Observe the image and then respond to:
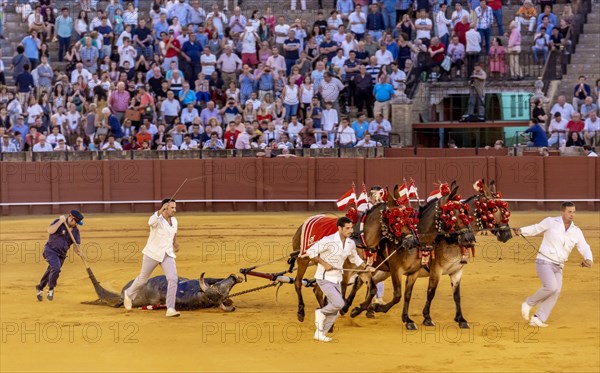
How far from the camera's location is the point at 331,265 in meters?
15.4

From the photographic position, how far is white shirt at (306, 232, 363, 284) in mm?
15475

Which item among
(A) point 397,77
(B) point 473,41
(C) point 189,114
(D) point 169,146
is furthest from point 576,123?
(D) point 169,146

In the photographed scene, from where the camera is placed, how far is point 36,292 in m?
19.4

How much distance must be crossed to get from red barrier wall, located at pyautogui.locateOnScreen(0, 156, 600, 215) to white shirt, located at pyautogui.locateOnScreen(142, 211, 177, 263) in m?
12.5

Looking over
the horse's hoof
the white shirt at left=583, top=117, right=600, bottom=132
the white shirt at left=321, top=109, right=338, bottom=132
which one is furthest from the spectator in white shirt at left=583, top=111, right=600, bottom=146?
the horse's hoof

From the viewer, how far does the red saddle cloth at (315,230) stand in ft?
52.5

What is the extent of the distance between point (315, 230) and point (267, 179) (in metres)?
13.8

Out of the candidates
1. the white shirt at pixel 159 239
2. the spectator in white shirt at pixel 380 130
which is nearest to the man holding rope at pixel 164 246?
the white shirt at pixel 159 239

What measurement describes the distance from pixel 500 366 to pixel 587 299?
482 cm

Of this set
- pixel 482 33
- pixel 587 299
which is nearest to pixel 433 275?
pixel 587 299

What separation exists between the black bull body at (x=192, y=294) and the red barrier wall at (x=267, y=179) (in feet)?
38.7

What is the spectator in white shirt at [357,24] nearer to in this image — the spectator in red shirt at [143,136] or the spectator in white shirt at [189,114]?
the spectator in white shirt at [189,114]

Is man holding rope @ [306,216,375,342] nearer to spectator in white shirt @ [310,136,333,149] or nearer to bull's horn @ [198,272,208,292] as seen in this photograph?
bull's horn @ [198,272,208,292]

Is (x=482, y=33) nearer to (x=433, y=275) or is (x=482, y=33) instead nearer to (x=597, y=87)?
(x=597, y=87)
